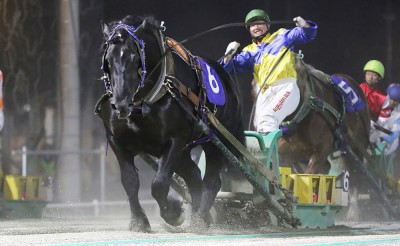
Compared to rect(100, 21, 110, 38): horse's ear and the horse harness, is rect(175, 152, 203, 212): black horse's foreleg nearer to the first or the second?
rect(100, 21, 110, 38): horse's ear

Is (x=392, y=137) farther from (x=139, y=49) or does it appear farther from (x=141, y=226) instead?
(x=139, y=49)

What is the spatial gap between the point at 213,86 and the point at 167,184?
3.94ft

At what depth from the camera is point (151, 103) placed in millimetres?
9328

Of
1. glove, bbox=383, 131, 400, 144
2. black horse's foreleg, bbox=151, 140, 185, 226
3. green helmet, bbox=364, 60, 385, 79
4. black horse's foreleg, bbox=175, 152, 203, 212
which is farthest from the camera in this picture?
green helmet, bbox=364, 60, 385, 79

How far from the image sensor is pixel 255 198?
35.0 ft

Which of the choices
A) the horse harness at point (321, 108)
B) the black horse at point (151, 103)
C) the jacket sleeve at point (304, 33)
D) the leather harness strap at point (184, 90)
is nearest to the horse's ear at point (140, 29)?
the black horse at point (151, 103)

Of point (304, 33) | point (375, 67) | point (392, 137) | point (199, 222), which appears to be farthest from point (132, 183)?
point (375, 67)

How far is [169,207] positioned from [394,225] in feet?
11.5

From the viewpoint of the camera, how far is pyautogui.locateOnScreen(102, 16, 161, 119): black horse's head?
29.2 ft

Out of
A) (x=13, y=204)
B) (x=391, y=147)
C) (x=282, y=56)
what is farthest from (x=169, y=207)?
(x=391, y=147)

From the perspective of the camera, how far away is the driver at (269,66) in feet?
37.2

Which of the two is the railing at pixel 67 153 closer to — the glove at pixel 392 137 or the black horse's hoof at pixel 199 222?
the glove at pixel 392 137

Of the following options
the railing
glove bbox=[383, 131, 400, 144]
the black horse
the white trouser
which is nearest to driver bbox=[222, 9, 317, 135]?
the white trouser

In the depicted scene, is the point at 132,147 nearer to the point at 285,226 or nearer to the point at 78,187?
the point at 285,226
